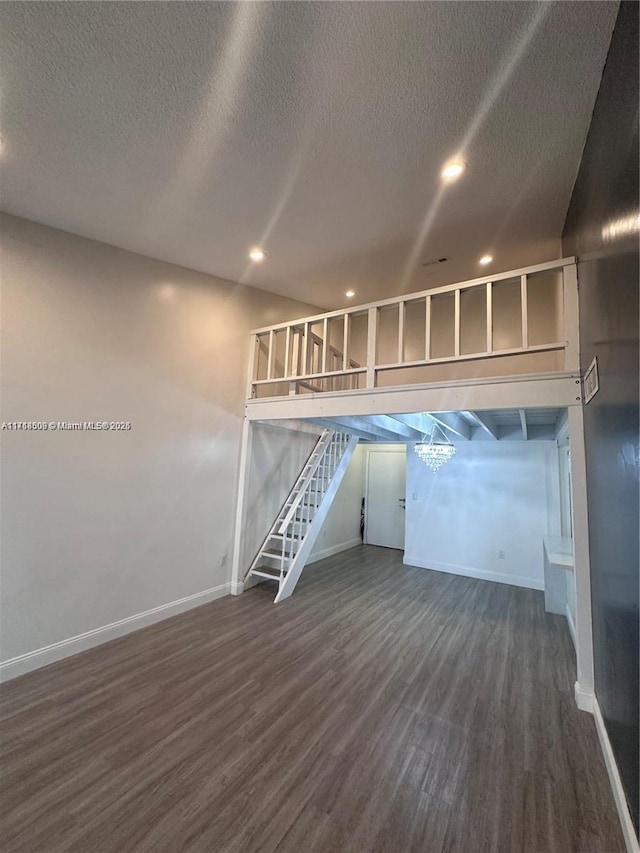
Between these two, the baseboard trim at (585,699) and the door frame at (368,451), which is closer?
the baseboard trim at (585,699)

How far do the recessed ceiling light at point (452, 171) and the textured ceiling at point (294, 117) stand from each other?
54mm

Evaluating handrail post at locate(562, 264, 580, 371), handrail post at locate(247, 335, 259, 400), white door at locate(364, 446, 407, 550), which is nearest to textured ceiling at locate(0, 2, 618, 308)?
handrail post at locate(562, 264, 580, 371)

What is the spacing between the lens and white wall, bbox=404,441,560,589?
17.1ft

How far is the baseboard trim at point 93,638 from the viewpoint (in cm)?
263

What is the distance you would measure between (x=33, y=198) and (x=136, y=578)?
3.17m

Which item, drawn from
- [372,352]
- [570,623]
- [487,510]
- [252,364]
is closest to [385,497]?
[487,510]

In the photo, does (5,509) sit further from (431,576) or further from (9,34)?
(431,576)

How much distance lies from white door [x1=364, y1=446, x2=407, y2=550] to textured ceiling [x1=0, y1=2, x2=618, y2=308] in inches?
184

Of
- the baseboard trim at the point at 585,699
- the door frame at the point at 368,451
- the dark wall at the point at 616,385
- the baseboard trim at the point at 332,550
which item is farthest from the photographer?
the door frame at the point at 368,451

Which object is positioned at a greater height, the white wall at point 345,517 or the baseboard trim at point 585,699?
the white wall at point 345,517

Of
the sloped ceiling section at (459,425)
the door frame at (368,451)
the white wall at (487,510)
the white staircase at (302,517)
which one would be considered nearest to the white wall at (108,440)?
the white staircase at (302,517)

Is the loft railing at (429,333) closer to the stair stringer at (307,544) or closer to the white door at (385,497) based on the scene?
the stair stringer at (307,544)

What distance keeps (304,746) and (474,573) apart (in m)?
4.26

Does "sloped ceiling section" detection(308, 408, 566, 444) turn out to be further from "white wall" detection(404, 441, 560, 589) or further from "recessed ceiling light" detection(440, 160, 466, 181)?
"recessed ceiling light" detection(440, 160, 466, 181)
